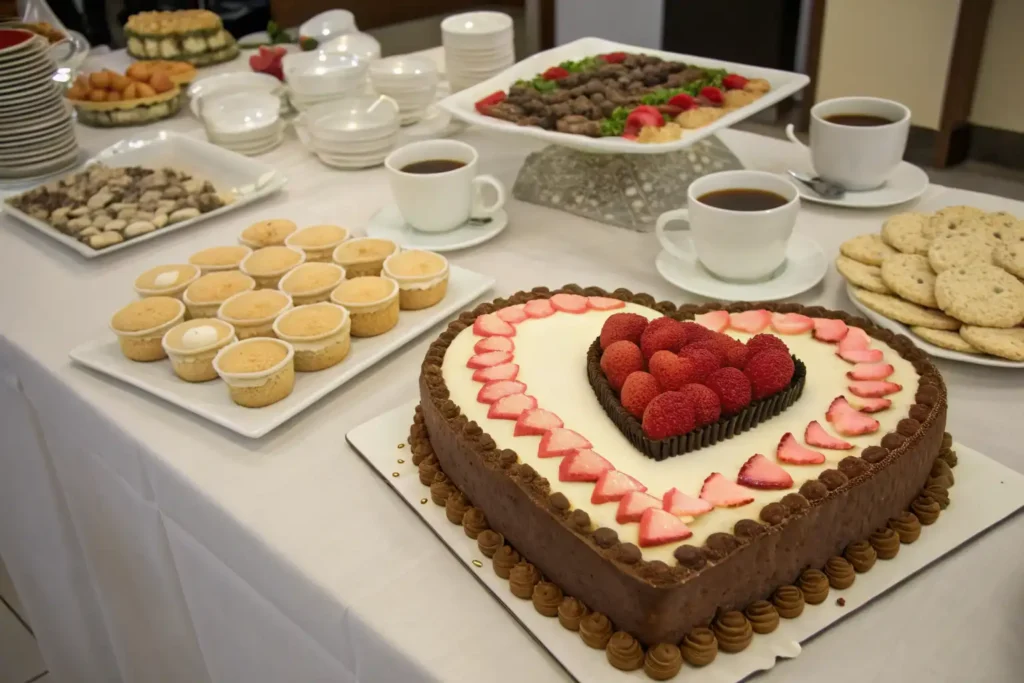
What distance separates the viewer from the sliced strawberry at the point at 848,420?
0.80 meters

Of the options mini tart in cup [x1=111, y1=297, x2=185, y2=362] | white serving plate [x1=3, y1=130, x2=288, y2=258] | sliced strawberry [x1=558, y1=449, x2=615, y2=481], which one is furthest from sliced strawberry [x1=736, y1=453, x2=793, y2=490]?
white serving plate [x1=3, y1=130, x2=288, y2=258]

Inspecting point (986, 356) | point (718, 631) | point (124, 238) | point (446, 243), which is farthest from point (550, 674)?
point (124, 238)

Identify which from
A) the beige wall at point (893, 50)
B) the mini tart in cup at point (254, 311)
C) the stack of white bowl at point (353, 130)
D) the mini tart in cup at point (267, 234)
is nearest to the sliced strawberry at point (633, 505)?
the mini tart in cup at point (254, 311)

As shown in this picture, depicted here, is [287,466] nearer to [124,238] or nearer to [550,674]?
[550,674]

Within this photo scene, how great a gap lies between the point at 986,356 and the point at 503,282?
25.0 inches

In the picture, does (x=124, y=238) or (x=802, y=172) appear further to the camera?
(x=802, y=172)

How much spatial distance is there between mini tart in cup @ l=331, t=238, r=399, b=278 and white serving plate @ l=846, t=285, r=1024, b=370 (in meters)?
0.65

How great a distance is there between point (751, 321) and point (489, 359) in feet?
0.97

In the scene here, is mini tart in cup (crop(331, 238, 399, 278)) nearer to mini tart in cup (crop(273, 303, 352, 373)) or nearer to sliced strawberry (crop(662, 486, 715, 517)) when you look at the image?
mini tart in cup (crop(273, 303, 352, 373))

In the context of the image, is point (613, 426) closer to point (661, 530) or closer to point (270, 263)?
point (661, 530)

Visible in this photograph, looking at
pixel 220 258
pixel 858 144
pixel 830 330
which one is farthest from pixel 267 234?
pixel 858 144

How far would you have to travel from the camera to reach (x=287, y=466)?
3.10 ft

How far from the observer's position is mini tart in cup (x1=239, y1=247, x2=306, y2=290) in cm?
122

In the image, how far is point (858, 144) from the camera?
1.41 metres
